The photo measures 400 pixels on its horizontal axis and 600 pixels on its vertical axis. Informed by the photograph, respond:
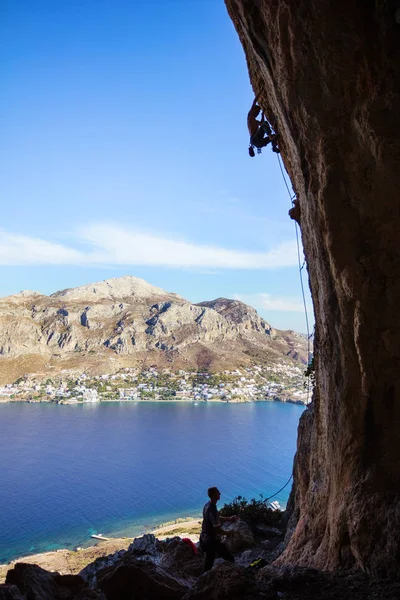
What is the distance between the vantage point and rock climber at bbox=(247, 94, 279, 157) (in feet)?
26.7

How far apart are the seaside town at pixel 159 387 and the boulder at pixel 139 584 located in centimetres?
11099

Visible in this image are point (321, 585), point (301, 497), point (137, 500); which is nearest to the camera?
point (321, 585)

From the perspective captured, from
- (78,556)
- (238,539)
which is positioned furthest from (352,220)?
(78,556)

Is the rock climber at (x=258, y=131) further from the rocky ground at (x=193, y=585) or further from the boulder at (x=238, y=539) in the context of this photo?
the boulder at (x=238, y=539)

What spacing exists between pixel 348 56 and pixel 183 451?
225 feet

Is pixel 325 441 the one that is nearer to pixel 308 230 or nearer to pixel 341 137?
pixel 308 230

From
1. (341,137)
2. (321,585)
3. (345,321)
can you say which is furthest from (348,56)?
(321,585)

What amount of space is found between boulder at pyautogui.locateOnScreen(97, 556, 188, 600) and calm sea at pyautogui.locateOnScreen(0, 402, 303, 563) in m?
32.2

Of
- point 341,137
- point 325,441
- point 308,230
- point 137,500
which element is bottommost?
point 137,500

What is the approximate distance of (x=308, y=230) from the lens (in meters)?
6.11

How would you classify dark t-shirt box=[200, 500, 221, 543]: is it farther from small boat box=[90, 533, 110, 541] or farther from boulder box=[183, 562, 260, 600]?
small boat box=[90, 533, 110, 541]

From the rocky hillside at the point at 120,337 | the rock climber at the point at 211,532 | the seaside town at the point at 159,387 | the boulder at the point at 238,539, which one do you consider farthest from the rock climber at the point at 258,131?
the rocky hillside at the point at 120,337

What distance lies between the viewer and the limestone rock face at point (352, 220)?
13.8 ft

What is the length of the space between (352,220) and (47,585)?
461cm
